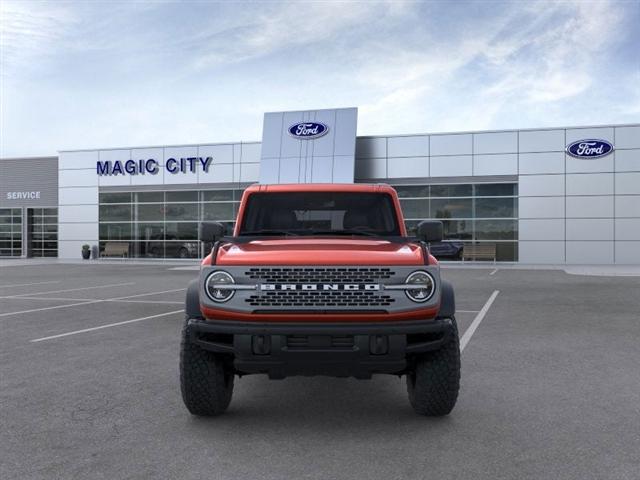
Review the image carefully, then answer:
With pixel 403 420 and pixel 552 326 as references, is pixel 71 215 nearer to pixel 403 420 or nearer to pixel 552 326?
pixel 552 326

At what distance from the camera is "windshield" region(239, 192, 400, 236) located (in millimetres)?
5789

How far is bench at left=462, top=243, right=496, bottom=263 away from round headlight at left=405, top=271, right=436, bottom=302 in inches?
1061

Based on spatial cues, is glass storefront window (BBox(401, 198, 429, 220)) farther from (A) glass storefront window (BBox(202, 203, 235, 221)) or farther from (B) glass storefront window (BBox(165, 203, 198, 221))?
(B) glass storefront window (BBox(165, 203, 198, 221))

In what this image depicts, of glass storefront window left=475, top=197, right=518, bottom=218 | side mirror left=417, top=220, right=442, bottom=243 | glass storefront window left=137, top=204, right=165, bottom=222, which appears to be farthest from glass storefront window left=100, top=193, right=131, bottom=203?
side mirror left=417, top=220, right=442, bottom=243

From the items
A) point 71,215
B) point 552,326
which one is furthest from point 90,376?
point 71,215

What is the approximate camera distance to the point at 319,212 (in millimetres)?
5852

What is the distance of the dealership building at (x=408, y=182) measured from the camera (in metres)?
28.7

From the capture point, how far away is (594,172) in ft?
94.4

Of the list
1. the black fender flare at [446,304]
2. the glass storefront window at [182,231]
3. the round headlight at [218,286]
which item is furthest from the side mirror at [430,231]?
the glass storefront window at [182,231]

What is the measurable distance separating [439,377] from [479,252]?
2698cm

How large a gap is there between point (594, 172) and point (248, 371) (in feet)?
93.1

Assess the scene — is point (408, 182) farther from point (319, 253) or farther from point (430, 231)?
point (319, 253)

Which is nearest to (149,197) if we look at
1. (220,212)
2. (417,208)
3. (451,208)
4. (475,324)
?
(220,212)

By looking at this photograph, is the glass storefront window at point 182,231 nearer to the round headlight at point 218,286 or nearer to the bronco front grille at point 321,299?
→ the round headlight at point 218,286
